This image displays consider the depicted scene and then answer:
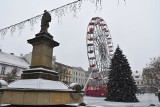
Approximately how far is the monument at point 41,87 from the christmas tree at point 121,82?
17.1 metres

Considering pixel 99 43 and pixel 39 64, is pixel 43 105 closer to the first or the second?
pixel 39 64

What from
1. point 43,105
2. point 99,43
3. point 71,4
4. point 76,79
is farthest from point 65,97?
point 76,79

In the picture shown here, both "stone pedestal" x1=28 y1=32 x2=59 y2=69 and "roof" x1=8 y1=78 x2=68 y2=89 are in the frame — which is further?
"stone pedestal" x1=28 y1=32 x2=59 y2=69

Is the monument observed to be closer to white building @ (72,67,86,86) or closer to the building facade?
white building @ (72,67,86,86)

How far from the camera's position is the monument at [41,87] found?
20.7ft

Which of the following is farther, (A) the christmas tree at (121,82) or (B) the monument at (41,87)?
(A) the christmas tree at (121,82)

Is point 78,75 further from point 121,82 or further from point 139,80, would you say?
point 139,80

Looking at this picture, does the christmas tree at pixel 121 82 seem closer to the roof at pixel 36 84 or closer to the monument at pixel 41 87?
the monument at pixel 41 87

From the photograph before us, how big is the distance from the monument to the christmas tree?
17.1 meters

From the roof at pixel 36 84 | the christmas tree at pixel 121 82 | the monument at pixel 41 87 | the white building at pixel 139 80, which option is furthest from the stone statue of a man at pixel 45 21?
the white building at pixel 139 80

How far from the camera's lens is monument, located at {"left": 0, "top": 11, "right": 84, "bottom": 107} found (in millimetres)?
6297

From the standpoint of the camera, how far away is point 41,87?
660 centimetres

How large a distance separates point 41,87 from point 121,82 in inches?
753

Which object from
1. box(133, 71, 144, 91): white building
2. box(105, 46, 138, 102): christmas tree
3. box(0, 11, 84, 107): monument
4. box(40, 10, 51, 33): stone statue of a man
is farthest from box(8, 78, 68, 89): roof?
box(133, 71, 144, 91): white building
